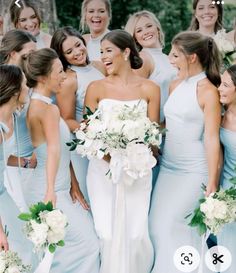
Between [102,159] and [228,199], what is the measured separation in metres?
0.88

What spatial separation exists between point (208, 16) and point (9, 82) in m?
2.21

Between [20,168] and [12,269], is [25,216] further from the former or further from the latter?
[20,168]

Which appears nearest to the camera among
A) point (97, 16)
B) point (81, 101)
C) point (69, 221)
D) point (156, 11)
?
point (69, 221)

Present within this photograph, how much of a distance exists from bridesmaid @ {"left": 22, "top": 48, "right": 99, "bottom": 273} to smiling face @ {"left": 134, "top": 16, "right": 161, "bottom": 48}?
3.89ft

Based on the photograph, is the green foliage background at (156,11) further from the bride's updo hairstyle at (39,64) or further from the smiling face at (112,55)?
the bride's updo hairstyle at (39,64)

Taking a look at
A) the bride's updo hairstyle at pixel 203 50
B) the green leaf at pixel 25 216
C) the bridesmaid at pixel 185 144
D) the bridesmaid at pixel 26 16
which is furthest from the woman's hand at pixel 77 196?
the bridesmaid at pixel 26 16

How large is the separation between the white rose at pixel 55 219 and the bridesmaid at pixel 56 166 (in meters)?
0.28

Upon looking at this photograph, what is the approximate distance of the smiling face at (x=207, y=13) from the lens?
584 centimetres

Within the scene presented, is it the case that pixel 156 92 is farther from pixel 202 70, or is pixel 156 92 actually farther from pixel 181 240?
pixel 181 240

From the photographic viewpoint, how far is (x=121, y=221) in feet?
15.2

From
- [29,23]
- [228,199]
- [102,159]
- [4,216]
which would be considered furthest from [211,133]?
[29,23]

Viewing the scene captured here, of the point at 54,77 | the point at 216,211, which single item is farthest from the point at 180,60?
A: the point at 216,211

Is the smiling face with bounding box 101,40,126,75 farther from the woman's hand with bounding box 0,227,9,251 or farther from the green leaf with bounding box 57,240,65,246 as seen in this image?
the woman's hand with bounding box 0,227,9,251

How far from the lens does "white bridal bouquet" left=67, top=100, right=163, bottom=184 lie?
14.3 ft
